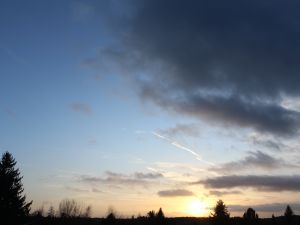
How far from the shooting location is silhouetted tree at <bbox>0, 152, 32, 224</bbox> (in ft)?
158

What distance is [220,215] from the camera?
212 feet

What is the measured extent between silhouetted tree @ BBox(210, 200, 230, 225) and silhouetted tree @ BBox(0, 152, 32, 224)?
28.0m

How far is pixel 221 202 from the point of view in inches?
2569

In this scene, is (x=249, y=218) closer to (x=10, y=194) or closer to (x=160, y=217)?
(x=160, y=217)

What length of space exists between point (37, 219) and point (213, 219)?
1987 inches

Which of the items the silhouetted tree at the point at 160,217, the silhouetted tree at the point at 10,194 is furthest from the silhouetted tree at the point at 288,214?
the silhouetted tree at the point at 10,194

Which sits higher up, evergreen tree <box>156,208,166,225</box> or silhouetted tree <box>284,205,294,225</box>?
silhouetted tree <box>284,205,294,225</box>

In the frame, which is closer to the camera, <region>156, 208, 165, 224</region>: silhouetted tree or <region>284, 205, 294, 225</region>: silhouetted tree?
<region>156, 208, 165, 224</region>: silhouetted tree

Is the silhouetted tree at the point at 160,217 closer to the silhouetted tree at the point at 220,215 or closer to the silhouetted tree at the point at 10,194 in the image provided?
the silhouetted tree at the point at 220,215

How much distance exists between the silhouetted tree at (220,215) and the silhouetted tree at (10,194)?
28.0m

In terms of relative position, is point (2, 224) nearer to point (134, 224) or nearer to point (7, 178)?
point (7, 178)

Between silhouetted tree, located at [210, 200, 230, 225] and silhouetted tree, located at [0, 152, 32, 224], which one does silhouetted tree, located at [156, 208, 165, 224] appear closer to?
silhouetted tree, located at [210, 200, 230, 225]

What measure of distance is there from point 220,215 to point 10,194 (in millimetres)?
30873

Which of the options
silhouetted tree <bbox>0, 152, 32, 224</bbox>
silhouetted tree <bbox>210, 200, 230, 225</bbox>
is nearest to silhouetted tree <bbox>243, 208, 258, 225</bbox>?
silhouetted tree <bbox>210, 200, 230, 225</bbox>
